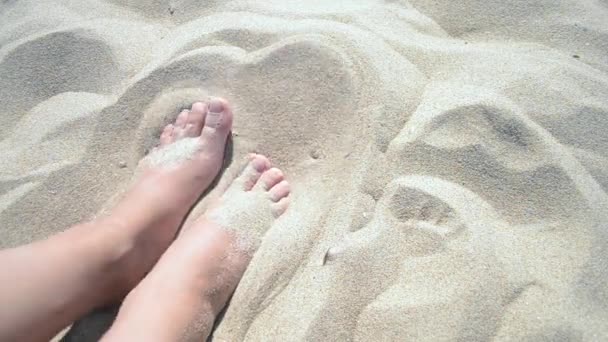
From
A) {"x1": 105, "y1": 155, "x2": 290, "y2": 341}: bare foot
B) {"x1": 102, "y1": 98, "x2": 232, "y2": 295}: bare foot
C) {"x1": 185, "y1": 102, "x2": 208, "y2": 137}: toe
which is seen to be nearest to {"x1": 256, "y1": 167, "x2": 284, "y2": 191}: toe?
{"x1": 105, "y1": 155, "x2": 290, "y2": 341}: bare foot

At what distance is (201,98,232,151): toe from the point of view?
190cm

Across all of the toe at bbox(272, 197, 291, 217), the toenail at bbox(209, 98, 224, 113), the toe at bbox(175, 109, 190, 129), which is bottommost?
the toe at bbox(272, 197, 291, 217)

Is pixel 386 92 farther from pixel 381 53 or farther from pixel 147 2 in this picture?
pixel 147 2

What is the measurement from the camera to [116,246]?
1.67m

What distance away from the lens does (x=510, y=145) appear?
1678 mm

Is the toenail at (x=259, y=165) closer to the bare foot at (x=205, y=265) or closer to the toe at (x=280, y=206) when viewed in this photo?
the bare foot at (x=205, y=265)

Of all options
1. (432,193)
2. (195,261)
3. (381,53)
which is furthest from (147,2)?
(432,193)

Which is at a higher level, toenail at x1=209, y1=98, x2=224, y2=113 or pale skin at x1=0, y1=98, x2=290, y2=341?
toenail at x1=209, y1=98, x2=224, y2=113

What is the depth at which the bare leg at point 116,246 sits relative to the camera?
4.82 feet

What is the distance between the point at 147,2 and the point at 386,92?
1117mm

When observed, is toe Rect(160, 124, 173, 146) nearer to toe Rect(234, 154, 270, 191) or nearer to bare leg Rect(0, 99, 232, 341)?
bare leg Rect(0, 99, 232, 341)

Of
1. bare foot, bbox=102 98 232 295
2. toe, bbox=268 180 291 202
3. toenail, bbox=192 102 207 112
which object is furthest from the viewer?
toenail, bbox=192 102 207 112

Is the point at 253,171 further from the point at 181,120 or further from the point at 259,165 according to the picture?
the point at 181,120

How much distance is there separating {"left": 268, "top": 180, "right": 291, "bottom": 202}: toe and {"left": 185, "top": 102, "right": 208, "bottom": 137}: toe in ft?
1.21
